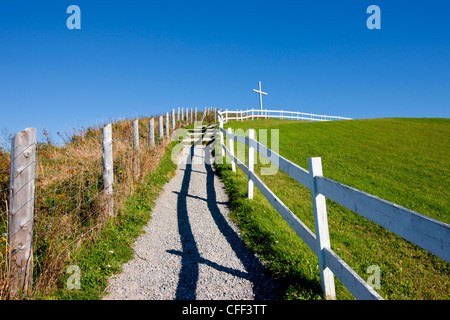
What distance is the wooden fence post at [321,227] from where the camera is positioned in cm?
346

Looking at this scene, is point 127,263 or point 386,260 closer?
point 127,263

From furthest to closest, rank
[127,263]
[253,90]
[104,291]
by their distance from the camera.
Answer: [253,90] < [127,263] < [104,291]

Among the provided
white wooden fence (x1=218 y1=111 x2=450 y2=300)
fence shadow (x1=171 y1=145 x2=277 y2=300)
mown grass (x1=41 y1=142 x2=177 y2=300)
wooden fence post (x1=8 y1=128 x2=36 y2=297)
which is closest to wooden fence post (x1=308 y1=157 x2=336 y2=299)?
white wooden fence (x1=218 y1=111 x2=450 y2=300)

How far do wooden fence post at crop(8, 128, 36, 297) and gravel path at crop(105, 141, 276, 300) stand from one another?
1.05m

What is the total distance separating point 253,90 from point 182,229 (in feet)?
142

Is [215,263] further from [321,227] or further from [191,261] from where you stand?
[321,227]

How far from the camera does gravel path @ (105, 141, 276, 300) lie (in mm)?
4020

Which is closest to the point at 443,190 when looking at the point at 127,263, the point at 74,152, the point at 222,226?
the point at 222,226

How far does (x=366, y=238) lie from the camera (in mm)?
6449

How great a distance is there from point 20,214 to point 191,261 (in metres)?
2.50

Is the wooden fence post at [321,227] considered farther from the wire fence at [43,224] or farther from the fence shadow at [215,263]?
→ the wire fence at [43,224]

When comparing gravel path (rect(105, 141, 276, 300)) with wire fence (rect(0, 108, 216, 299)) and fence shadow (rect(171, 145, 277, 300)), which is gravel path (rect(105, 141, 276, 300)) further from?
wire fence (rect(0, 108, 216, 299))

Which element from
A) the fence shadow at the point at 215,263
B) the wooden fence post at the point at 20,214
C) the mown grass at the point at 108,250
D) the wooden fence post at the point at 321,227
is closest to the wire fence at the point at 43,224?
the wooden fence post at the point at 20,214

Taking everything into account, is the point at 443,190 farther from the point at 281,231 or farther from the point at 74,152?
the point at 74,152
